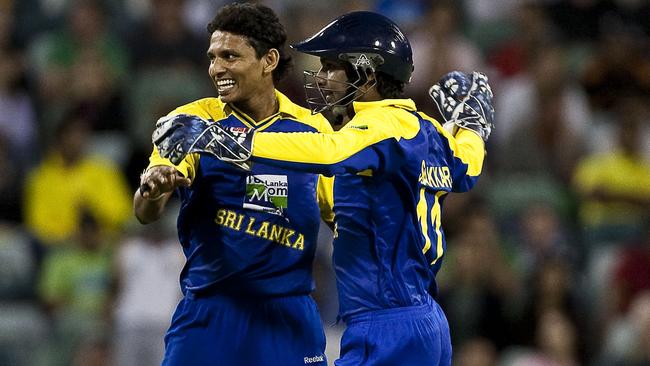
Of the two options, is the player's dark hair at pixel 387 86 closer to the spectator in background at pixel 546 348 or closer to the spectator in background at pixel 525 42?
the spectator in background at pixel 546 348

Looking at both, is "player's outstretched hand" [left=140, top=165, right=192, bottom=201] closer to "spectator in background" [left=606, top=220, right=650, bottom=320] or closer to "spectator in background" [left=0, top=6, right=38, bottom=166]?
"spectator in background" [left=606, top=220, right=650, bottom=320]

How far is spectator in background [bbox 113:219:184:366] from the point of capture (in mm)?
8914

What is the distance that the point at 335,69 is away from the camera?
5.18 metres

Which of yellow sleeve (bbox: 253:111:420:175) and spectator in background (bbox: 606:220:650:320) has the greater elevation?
yellow sleeve (bbox: 253:111:420:175)

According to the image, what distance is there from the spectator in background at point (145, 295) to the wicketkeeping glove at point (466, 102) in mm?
3570

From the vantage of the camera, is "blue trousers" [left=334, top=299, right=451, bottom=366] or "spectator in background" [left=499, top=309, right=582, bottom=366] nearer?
"blue trousers" [left=334, top=299, right=451, bottom=366]

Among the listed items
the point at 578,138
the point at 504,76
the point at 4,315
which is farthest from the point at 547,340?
the point at 4,315

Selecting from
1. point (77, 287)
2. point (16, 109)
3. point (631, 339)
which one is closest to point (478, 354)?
point (631, 339)

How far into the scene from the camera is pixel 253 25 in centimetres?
544

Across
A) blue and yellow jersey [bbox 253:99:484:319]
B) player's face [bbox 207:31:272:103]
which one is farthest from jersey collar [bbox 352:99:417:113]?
player's face [bbox 207:31:272:103]

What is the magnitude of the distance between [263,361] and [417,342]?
759 millimetres

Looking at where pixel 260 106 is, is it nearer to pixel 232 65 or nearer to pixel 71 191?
pixel 232 65

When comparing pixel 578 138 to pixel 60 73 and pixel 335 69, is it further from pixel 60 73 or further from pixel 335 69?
pixel 335 69

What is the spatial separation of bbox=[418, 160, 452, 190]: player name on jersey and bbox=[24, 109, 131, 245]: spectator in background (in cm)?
484
